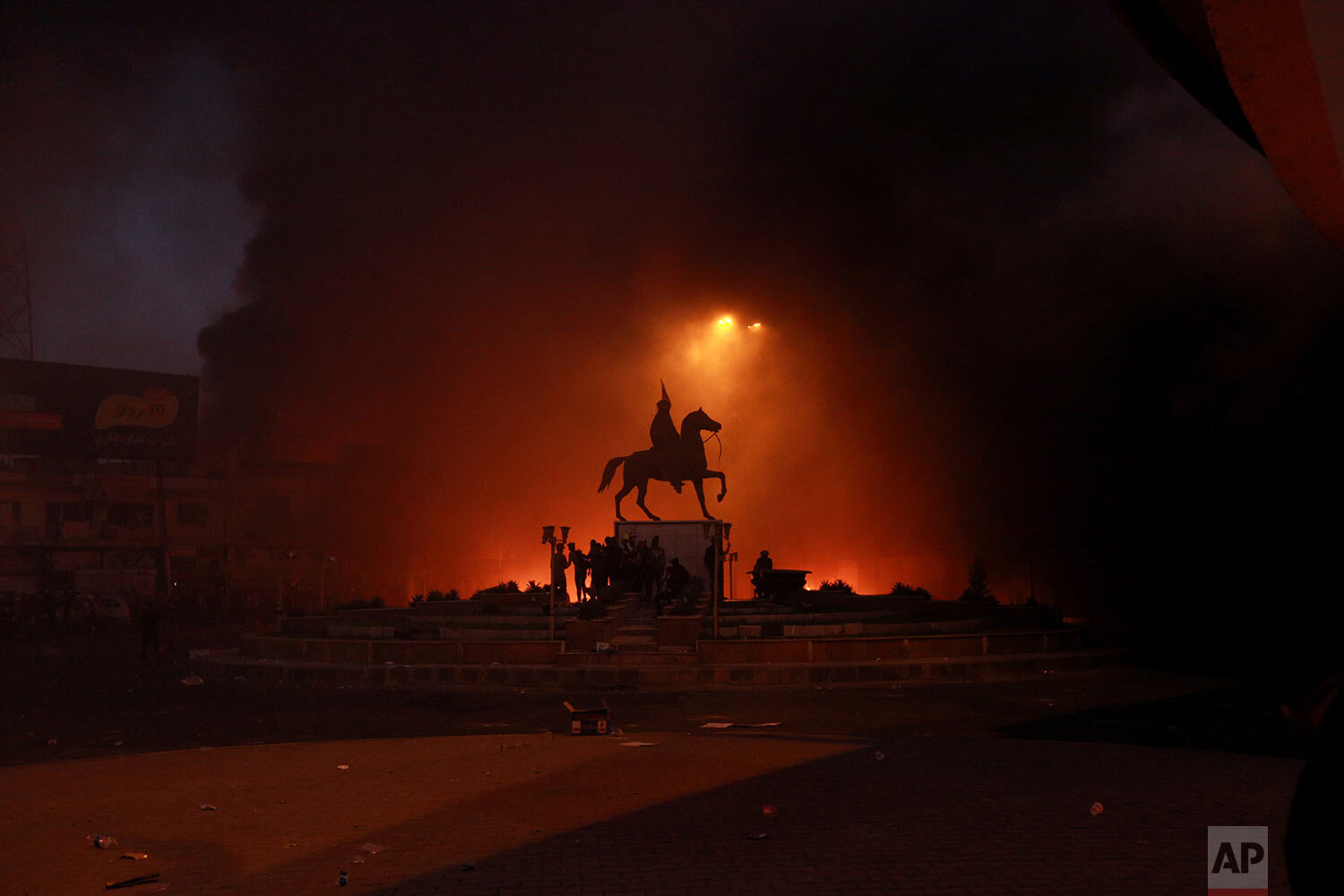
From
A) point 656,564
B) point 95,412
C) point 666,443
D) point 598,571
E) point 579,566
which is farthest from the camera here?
point 95,412

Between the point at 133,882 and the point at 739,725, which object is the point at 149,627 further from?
the point at 133,882

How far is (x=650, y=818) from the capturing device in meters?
6.99

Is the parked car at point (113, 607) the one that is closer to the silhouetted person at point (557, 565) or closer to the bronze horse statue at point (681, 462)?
the silhouetted person at point (557, 565)

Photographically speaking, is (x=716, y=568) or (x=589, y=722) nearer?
(x=589, y=722)

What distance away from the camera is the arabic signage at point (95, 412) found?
159ft

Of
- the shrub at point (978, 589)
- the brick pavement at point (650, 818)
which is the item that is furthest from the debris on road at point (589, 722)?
the shrub at point (978, 589)

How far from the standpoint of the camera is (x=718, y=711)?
14.1 m

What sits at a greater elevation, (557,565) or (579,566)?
(557,565)

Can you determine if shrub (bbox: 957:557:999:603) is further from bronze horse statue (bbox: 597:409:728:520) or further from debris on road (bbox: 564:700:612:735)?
debris on road (bbox: 564:700:612:735)

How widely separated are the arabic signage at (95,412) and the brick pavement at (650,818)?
45654 millimetres

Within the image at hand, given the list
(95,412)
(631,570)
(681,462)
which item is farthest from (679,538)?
(95,412)

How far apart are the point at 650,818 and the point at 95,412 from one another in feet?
170

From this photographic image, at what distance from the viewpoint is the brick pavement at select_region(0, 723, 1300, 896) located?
556 centimetres

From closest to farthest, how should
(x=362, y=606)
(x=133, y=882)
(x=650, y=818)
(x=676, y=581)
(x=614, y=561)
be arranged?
(x=133, y=882)
(x=650, y=818)
(x=676, y=581)
(x=614, y=561)
(x=362, y=606)
